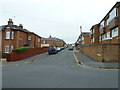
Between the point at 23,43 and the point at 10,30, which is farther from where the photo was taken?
the point at 23,43

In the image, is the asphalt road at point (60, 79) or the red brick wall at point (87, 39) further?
the red brick wall at point (87, 39)

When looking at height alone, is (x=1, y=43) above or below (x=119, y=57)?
above

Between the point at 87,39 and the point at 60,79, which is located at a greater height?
the point at 87,39

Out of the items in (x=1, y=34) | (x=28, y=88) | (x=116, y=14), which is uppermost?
(x=116, y=14)

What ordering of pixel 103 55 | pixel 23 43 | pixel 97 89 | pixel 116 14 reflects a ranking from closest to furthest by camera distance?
pixel 97 89, pixel 103 55, pixel 116 14, pixel 23 43

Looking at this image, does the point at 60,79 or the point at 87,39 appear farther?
the point at 87,39

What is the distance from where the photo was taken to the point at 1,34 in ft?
83.9

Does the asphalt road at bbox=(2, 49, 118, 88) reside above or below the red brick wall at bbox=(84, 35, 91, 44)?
below

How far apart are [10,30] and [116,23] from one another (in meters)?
20.9

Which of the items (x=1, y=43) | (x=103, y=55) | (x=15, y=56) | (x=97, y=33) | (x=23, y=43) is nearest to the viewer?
(x=103, y=55)

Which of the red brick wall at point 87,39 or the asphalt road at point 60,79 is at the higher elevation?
the red brick wall at point 87,39

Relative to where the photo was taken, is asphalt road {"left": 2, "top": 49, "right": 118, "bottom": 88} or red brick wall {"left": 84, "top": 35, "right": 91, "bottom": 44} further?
red brick wall {"left": 84, "top": 35, "right": 91, "bottom": 44}

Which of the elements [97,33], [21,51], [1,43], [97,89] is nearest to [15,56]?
[21,51]

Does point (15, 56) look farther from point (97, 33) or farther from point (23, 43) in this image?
point (97, 33)
